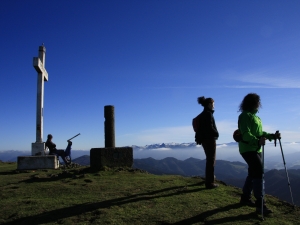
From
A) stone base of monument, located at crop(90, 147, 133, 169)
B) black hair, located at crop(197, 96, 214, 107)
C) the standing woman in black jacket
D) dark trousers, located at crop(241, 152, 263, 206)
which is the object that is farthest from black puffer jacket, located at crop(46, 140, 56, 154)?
dark trousers, located at crop(241, 152, 263, 206)

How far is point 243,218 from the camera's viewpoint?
17.6ft

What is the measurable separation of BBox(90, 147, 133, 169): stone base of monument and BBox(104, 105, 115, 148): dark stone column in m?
0.93

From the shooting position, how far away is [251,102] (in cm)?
603

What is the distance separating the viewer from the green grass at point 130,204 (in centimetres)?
542

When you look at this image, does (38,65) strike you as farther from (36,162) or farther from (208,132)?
(208,132)

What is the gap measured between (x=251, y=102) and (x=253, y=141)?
0.97 meters

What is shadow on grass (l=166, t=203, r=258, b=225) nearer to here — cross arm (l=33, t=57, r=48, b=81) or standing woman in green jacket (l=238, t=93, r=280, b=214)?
standing woman in green jacket (l=238, t=93, r=280, b=214)

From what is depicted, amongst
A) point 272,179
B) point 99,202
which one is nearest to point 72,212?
point 99,202

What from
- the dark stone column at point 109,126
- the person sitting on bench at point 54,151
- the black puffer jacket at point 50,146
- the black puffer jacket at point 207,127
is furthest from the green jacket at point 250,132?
the black puffer jacket at point 50,146

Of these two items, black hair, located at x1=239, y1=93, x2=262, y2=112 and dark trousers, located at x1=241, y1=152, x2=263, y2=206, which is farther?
black hair, located at x1=239, y1=93, x2=262, y2=112

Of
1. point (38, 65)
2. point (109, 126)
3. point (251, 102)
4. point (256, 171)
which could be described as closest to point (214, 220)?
point (256, 171)

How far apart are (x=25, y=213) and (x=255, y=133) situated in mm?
5153

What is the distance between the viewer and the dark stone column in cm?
1302

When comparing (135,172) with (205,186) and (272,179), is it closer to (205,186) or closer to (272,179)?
(205,186)
